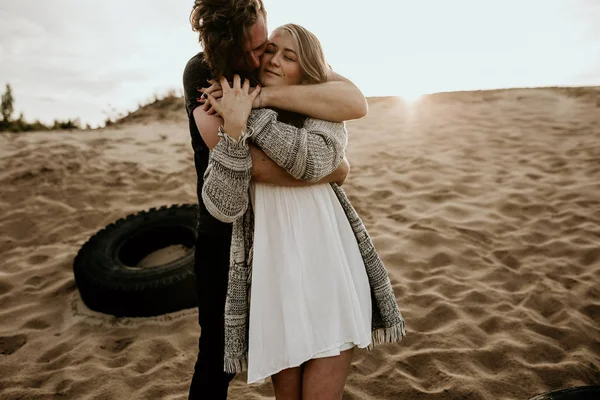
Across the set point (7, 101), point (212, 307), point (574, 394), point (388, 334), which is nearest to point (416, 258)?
point (574, 394)

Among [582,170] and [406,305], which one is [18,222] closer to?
[406,305]

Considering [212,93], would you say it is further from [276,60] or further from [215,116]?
[276,60]

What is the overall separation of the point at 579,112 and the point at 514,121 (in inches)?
57.3

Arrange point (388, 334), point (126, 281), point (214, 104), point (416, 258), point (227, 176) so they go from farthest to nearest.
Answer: point (416, 258)
point (126, 281)
point (388, 334)
point (214, 104)
point (227, 176)

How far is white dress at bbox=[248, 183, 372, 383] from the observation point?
163cm

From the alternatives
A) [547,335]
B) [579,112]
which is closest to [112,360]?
[547,335]

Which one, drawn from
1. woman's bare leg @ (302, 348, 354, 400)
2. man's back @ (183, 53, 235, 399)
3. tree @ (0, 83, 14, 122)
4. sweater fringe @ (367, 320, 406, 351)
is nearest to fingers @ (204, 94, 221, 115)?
man's back @ (183, 53, 235, 399)

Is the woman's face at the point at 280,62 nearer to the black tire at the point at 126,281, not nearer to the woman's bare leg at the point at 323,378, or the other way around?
the woman's bare leg at the point at 323,378

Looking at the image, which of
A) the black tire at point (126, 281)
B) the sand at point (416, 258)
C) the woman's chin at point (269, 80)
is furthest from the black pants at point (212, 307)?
the black tire at point (126, 281)

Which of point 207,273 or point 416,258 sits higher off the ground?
point 207,273

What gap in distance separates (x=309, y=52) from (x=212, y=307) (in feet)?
4.19

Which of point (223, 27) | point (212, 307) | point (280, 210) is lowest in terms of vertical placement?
point (212, 307)

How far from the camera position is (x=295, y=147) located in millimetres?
1600

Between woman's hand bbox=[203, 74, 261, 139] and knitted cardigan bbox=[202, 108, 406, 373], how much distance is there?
0.04 meters
